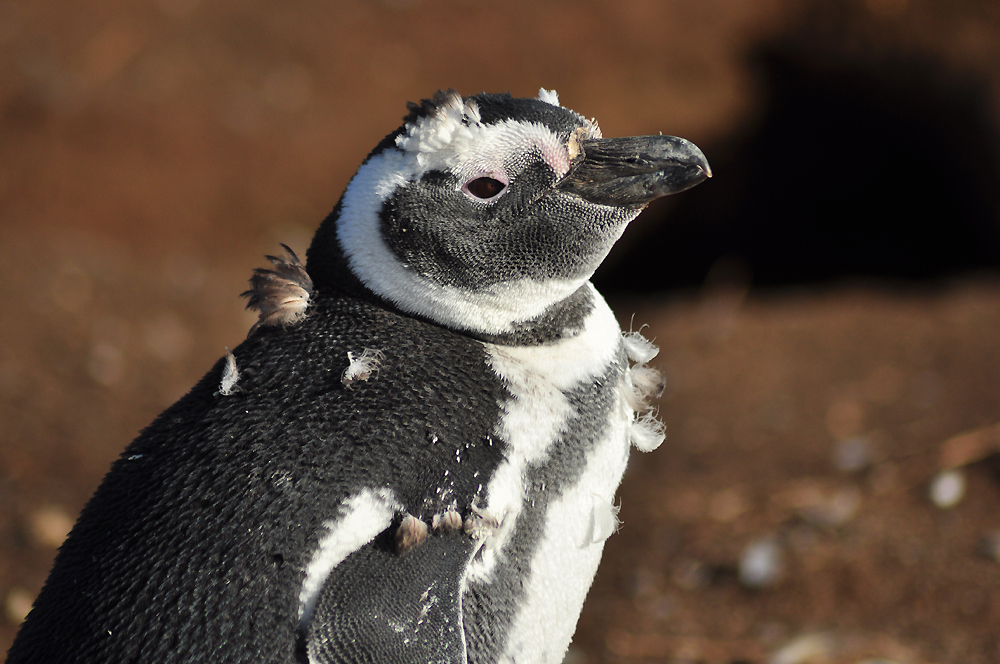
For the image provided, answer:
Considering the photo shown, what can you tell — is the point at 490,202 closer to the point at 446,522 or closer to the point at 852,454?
the point at 446,522

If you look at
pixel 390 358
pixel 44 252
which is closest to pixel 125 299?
pixel 44 252

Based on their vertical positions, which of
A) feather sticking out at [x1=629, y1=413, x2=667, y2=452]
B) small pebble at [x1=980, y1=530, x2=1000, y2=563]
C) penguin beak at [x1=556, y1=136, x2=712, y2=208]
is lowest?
small pebble at [x1=980, y1=530, x2=1000, y2=563]

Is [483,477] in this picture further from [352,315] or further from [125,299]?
[125,299]

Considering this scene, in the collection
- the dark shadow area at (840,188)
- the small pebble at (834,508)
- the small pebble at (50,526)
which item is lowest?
the dark shadow area at (840,188)

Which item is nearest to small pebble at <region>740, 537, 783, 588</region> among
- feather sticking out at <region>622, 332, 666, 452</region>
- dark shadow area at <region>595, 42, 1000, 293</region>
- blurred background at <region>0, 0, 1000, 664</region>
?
blurred background at <region>0, 0, 1000, 664</region>

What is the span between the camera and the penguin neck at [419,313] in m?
1.31

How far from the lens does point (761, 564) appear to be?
2395mm

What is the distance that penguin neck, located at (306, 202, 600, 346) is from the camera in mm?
1312

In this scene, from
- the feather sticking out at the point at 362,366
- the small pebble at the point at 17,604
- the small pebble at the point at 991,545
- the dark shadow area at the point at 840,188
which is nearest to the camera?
the feather sticking out at the point at 362,366

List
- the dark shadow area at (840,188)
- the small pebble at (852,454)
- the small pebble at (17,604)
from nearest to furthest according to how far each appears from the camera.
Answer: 1. the small pebble at (17,604)
2. the small pebble at (852,454)
3. the dark shadow area at (840,188)

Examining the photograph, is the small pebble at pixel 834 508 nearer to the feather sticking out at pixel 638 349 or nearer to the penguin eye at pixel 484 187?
the feather sticking out at pixel 638 349

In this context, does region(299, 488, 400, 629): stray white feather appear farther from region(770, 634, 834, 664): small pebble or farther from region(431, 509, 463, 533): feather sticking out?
region(770, 634, 834, 664): small pebble

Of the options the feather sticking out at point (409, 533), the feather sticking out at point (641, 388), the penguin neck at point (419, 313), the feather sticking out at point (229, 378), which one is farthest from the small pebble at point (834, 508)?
the feather sticking out at point (229, 378)

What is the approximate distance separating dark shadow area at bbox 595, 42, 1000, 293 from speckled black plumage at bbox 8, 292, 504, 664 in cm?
424
